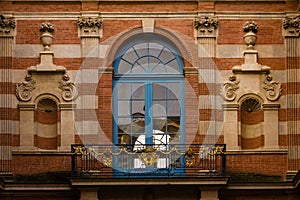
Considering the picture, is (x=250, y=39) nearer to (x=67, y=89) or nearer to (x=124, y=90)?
(x=124, y=90)

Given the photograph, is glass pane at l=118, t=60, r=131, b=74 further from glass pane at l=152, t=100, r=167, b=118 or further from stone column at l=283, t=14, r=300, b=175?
stone column at l=283, t=14, r=300, b=175

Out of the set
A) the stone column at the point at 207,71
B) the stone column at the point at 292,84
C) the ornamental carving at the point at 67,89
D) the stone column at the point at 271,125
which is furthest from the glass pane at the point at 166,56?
the stone column at the point at 292,84

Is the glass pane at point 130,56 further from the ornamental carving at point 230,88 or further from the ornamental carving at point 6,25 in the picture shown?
the ornamental carving at point 6,25

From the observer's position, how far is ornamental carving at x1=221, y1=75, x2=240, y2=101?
87.2 ft

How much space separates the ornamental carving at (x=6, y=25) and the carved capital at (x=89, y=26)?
1307mm

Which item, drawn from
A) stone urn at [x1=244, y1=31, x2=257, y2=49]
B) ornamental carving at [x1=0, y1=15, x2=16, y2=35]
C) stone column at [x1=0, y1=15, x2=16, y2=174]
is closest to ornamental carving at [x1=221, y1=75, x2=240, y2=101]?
stone urn at [x1=244, y1=31, x2=257, y2=49]

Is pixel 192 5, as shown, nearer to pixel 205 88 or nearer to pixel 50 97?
pixel 205 88

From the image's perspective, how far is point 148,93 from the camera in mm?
26828

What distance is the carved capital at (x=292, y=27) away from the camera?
2677 cm

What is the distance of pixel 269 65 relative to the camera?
26734mm

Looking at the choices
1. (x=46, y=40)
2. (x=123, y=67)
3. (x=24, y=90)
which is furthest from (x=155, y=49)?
(x=24, y=90)

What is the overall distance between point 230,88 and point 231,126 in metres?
0.77

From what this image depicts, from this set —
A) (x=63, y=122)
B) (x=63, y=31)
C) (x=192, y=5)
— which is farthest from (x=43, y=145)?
(x=192, y=5)

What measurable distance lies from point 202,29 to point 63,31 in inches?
109
